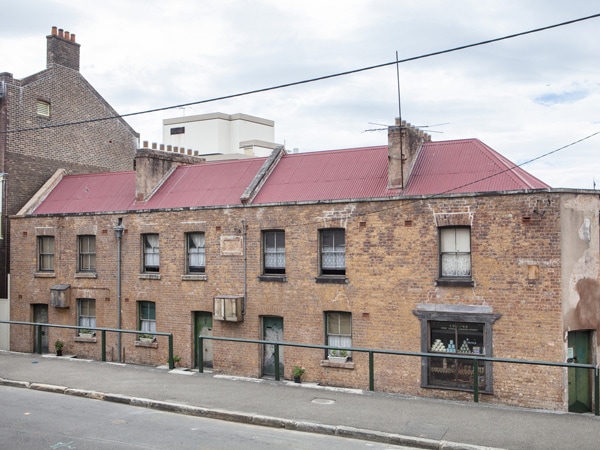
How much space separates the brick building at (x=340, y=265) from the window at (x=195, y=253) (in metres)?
0.06

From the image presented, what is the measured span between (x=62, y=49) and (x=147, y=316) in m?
14.1

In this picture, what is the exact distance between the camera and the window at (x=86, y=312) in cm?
2427

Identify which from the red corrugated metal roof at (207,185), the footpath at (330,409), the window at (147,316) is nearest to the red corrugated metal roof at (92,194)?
the red corrugated metal roof at (207,185)

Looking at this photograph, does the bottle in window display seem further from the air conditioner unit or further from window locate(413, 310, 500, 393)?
the air conditioner unit

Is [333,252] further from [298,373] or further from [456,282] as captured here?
[456,282]

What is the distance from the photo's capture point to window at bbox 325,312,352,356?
63.5 ft

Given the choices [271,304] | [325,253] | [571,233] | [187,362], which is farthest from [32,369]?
[571,233]

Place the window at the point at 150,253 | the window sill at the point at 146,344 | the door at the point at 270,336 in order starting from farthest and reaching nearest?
Result: the window at the point at 150,253
the window sill at the point at 146,344
the door at the point at 270,336

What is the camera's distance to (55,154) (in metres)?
28.5

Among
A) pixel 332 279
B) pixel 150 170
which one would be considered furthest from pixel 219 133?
pixel 332 279

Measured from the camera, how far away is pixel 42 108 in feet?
92.4

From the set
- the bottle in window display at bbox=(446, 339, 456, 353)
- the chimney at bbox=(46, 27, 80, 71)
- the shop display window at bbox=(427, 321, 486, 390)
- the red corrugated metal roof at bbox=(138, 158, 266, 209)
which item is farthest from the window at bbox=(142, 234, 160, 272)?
the chimney at bbox=(46, 27, 80, 71)

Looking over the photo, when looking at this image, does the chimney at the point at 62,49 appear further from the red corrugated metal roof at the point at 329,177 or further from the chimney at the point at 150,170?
the red corrugated metal roof at the point at 329,177

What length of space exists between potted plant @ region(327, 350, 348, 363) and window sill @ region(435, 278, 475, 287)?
3.69 meters
